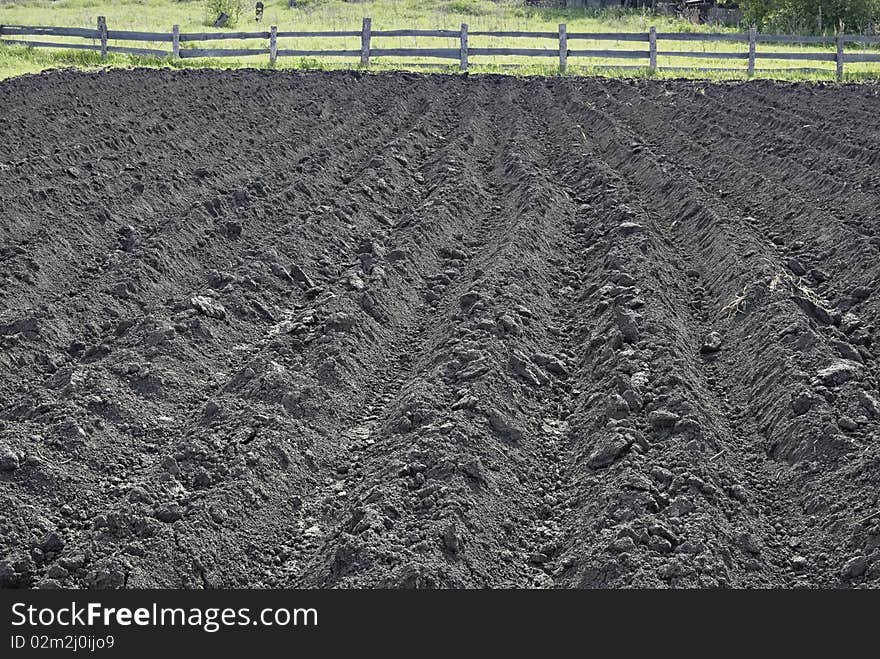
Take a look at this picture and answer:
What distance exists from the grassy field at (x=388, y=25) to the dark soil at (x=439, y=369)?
52.3 ft

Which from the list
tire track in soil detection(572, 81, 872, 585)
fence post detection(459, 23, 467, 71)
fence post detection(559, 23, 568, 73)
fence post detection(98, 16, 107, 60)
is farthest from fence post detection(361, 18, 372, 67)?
tire track in soil detection(572, 81, 872, 585)

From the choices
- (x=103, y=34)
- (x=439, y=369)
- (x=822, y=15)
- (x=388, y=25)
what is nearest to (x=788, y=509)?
(x=439, y=369)

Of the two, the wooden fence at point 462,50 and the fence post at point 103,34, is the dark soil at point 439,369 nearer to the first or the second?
the wooden fence at point 462,50

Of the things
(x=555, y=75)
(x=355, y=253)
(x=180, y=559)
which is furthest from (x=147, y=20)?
(x=180, y=559)

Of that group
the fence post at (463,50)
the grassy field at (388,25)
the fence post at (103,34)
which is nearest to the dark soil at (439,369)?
the fence post at (463,50)

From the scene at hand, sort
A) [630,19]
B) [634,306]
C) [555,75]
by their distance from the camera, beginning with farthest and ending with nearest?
[630,19]
[555,75]
[634,306]

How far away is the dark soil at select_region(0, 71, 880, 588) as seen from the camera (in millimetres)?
5289

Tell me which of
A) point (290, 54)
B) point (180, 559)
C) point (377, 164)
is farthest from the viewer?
point (290, 54)

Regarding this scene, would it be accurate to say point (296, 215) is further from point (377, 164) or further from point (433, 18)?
point (433, 18)

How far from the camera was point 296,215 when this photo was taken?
11602mm

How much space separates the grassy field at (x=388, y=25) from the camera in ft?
98.0

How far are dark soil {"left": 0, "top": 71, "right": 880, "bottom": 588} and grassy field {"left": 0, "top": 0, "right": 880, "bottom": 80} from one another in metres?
16.0

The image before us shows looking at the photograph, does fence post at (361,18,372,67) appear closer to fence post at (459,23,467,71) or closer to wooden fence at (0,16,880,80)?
wooden fence at (0,16,880,80)

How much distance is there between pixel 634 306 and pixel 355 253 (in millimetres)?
3109
